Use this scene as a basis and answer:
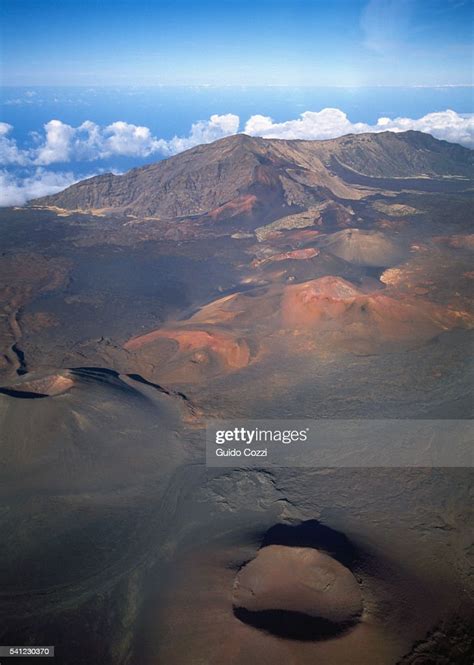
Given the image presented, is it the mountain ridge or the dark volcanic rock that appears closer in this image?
the dark volcanic rock

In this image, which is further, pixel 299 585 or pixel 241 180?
pixel 241 180

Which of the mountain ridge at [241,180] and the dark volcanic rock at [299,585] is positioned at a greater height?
the mountain ridge at [241,180]

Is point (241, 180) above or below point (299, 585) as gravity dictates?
above

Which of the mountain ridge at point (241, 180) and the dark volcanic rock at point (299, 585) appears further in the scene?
the mountain ridge at point (241, 180)

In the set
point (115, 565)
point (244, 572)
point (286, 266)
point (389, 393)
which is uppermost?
point (286, 266)

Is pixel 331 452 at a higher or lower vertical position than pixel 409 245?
lower

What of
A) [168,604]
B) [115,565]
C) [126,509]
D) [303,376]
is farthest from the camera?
[303,376]

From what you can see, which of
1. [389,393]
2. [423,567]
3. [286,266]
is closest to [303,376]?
[389,393]

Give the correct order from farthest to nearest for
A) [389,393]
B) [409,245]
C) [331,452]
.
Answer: [409,245], [389,393], [331,452]

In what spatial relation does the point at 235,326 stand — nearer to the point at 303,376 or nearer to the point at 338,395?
the point at 303,376

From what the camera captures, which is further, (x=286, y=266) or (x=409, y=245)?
(x=409, y=245)

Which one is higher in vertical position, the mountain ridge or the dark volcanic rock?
the mountain ridge
